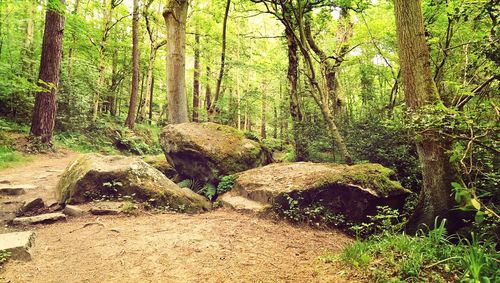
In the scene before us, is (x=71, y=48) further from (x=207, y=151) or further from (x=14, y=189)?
(x=207, y=151)

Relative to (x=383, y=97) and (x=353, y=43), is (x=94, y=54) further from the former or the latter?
(x=383, y=97)

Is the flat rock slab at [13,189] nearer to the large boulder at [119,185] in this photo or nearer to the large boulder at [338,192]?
the large boulder at [119,185]

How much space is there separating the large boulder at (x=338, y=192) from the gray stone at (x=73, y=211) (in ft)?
10.5

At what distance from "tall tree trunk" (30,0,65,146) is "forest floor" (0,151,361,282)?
5.48m

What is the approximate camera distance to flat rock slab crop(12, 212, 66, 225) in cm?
482

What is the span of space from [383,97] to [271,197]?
7.34 metres

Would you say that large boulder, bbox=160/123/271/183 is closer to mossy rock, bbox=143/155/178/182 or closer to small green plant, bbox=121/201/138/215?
mossy rock, bbox=143/155/178/182

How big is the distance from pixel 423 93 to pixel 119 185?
5.54m

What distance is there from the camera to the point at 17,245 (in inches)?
141

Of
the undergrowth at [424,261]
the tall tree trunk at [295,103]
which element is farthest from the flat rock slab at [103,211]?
the tall tree trunk at [295,103]

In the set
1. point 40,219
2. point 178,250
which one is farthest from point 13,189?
point 178,250

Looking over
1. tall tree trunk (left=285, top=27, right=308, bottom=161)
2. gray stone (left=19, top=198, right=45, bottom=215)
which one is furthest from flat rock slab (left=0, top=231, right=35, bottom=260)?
tall tree trunk (left=285, top=27, right=308, bottom=161)

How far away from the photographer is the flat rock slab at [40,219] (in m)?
4.82

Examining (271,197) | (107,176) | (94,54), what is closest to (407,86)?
(271,197)
